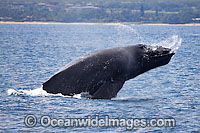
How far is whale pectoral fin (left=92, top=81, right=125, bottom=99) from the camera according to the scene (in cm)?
2247

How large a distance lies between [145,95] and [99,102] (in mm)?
5433

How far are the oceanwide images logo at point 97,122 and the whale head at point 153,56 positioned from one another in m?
3.56

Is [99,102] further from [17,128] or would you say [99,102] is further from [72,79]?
[17,128]

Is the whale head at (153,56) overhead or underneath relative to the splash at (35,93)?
overhead

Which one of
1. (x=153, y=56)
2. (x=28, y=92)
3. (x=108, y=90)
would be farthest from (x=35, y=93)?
(x=153, y=56)

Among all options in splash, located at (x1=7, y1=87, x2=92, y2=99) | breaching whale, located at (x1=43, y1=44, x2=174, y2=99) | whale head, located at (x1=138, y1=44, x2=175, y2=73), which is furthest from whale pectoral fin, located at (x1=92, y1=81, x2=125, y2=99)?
whale head, located at (x1=138, y1=44, x2=175, y2=73)

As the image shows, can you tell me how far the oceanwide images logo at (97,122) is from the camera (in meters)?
19.5

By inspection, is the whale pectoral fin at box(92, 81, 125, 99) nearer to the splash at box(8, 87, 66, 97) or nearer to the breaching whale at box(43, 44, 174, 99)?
the breaching whale at box(43, 44, 174, 99)

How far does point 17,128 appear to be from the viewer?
18.8m

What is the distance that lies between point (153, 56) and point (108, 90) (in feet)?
9.65

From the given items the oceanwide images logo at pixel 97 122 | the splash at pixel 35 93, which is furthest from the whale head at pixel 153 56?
the oceanwide images logo at pixel 97 122

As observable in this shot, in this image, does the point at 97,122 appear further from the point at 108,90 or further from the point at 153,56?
the point at 153,56

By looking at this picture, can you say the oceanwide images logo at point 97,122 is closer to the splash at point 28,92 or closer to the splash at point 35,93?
the splash at point 35,93

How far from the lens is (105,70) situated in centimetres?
2259
